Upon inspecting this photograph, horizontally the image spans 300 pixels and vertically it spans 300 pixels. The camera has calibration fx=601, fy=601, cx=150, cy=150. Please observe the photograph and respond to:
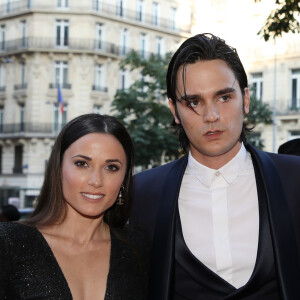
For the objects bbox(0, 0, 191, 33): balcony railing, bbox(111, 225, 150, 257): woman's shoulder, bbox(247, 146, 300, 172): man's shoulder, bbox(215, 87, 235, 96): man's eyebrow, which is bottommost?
bbox(111, 225, 150, 257): woman's shoulder

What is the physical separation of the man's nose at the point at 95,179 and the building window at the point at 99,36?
3342 cm

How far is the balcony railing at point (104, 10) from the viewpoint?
36169 millimetres

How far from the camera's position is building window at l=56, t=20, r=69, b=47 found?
3647 cm

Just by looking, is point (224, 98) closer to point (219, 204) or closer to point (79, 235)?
point (219, 204)

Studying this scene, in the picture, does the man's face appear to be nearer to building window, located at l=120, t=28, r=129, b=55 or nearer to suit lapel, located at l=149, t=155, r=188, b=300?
suit lapel, located at l=149, t=155, r=188, b=300

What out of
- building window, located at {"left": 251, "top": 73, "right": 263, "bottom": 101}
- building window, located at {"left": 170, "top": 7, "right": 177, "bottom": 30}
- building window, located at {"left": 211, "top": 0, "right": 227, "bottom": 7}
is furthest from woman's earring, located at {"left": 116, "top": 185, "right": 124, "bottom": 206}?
building window, located at {"left": 170, "top": 7, "right": 177, "bottom": 30}

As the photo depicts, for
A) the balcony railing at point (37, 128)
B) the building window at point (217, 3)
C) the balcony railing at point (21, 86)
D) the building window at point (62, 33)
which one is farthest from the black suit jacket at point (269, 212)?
the building window at point (62, 33)

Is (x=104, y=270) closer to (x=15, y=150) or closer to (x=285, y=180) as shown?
(x=285, y=180)

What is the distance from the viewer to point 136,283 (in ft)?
12.1

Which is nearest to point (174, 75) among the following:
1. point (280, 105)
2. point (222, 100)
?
point (222, 100)

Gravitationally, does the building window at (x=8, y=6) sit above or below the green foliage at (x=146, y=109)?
above

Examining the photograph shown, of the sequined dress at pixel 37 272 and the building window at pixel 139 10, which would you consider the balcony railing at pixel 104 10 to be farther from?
the sequined dress at pixel 37 272

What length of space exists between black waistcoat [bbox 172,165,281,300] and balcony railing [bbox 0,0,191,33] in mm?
33417

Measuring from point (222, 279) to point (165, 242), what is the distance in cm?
41
